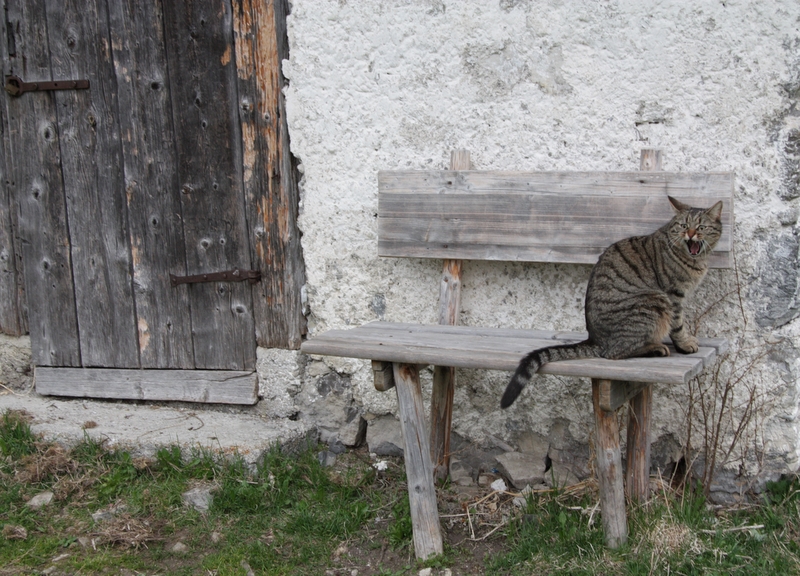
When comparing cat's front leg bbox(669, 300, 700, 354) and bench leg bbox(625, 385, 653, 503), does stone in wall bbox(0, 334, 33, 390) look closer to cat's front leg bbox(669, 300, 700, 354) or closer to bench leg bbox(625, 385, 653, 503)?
bench leg bbox(625, 385, 653, 503)

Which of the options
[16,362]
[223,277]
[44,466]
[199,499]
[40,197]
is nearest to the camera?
[199,499]

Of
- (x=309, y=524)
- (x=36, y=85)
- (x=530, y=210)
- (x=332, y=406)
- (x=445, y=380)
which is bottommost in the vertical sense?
(x=309, y=524)

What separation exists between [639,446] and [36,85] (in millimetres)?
3530

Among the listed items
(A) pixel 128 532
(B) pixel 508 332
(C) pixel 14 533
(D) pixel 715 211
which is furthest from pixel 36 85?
(D) pixel 715 211

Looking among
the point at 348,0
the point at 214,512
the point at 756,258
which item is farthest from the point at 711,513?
the point at 348,0

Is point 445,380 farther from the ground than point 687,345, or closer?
closer

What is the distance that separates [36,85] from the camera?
417cm

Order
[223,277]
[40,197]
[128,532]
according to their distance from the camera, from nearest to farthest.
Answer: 1. [128,532]
2. [223,277]
3. [40,197]

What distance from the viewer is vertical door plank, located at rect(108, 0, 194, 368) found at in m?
3.99

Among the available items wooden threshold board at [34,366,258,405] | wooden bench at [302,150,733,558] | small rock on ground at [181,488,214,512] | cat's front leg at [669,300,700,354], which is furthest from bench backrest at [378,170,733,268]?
small rock on ground at [181,488,214,512]

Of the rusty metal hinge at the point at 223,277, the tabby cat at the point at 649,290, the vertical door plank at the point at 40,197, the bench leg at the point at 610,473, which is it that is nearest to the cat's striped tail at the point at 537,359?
the tabby cat at the point at 649,290

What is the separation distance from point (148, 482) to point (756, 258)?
→ 9.23 feet

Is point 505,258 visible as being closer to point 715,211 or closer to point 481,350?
point 481,350

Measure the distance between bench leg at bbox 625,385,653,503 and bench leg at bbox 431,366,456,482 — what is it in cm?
81
